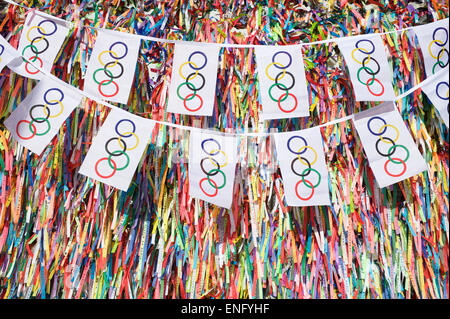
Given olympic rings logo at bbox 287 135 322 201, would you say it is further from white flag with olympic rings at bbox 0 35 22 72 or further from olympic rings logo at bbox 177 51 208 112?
white flag with olympic rings at bbox 0 35 22 72

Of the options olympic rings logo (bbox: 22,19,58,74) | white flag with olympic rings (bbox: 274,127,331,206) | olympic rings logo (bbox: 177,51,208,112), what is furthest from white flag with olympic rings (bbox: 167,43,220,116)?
olympic rings logo (bbox: 22,19,58,74)

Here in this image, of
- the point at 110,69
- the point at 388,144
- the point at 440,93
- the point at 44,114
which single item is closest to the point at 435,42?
the point at 440,93

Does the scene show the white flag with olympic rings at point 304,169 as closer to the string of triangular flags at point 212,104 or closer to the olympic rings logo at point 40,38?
the string of triangular flags at point 212,104

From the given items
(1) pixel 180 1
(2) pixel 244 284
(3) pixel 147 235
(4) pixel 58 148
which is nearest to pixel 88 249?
(3) pixel 147 235

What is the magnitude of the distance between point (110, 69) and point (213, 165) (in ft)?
1.17

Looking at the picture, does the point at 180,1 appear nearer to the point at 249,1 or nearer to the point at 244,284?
the point at 249,1

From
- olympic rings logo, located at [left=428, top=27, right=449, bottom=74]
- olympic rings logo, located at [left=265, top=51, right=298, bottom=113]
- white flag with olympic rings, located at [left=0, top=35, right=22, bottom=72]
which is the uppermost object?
olympic rings logo, located at [left=428, top=27, right=449, bottom=74]

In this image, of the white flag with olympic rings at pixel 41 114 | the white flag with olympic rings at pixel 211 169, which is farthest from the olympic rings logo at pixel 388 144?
the white flag with olympic rings at pixel 41 114

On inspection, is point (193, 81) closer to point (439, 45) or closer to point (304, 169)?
point (304, 169)

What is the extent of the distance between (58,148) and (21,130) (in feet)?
0.39

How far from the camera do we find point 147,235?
116 centimetres

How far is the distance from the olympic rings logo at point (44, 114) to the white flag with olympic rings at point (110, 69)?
0.26 feet

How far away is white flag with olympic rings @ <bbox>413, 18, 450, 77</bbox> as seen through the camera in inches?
45.3

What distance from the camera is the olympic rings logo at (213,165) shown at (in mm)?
1092
